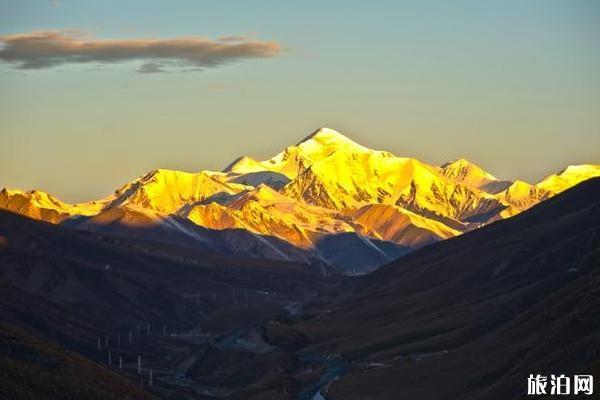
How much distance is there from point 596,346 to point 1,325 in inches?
2727

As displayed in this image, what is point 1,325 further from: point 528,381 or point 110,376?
point 528,381

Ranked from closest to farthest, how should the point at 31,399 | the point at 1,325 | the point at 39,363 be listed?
the point at 31,399
the point at 39,363
the point at 1,325

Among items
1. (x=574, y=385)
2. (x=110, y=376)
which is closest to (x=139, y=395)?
(x=110, y=376)

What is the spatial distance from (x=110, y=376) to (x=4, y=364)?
19.2 metres

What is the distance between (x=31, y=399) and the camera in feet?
528

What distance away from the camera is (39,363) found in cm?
17512

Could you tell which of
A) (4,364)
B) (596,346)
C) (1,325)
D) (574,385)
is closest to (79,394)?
(4,364)

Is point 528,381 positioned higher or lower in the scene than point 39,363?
lower

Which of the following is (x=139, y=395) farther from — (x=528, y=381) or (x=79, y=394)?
(x=528, y=381)

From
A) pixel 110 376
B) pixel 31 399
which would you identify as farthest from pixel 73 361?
pixel 31 399

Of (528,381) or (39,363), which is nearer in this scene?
(39,363)

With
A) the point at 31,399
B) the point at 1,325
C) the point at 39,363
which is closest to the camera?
the point at 31,399

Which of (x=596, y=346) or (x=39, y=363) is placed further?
(x=596, y=346)

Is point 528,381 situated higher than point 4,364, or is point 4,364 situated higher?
point 4,364
